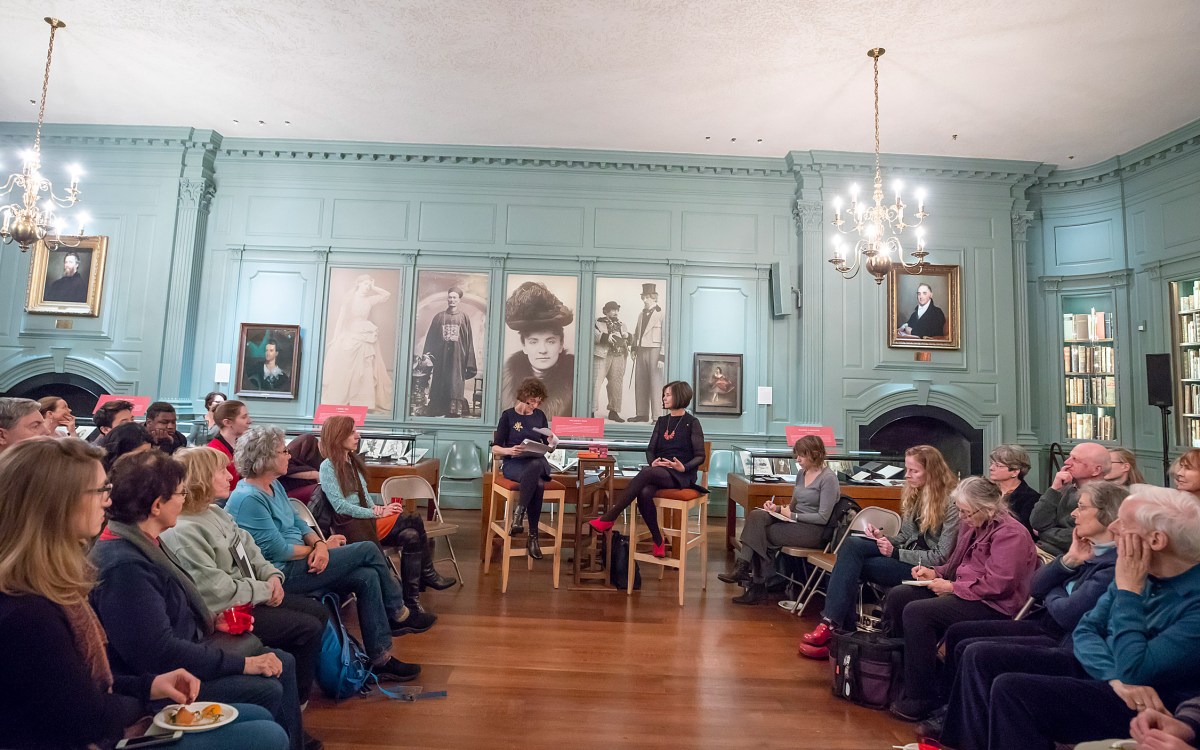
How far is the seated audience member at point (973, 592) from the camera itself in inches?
111

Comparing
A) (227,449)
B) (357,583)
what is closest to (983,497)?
(357,583)

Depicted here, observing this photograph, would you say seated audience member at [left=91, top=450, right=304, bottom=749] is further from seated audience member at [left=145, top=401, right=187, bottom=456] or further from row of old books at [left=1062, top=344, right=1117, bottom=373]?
row of old books at [left=1062, top=344, right=1117, bottom=373]

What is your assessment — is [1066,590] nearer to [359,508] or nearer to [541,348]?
[359,508]

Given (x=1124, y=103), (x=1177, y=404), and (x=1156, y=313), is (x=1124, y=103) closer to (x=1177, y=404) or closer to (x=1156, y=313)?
(x=1156, y=313)

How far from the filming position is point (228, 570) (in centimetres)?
241

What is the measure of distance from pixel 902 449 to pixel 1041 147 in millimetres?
4076

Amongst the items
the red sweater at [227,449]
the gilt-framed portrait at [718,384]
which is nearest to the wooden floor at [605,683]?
the red sweater at [227,449]

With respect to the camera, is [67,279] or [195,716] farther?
[67,279]

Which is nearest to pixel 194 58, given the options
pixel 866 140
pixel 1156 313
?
pixel 866 140

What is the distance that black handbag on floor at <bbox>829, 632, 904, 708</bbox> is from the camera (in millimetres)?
2908

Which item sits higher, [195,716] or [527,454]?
[527,454]

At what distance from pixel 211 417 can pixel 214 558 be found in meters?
3.87

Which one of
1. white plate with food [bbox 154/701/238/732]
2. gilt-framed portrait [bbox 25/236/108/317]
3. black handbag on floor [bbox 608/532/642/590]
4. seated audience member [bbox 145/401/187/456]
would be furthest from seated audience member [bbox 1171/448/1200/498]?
gilt-framed portrait [bbox 25/236/108/317]

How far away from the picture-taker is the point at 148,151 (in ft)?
26.5
